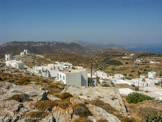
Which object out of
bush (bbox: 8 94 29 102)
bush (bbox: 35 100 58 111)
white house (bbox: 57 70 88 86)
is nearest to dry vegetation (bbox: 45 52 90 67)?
white house (bbox: 57 70 88 86)

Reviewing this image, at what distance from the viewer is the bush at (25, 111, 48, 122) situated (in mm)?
4950

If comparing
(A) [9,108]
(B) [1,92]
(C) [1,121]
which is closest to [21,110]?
(A) [9,108]

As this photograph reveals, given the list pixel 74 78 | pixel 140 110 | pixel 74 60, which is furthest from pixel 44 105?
pixel 74 60

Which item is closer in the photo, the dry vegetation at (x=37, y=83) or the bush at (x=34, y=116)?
the bush at (x=34, y=116)

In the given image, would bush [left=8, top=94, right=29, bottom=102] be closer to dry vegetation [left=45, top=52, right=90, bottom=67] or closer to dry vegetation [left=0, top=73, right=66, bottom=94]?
dry vegetation [left=0, top=73, right=66, bottom=94]

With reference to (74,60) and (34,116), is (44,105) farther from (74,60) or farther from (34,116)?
(74,60)

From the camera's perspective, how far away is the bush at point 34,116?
495 centimetres

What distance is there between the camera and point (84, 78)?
27672 millimetres

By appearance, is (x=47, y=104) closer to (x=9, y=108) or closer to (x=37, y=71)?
(x=9, y=108)

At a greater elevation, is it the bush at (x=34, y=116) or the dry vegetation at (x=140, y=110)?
the bush at (x=34, y=116)

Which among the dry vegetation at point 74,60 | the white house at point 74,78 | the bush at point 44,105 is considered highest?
the bush at point 44,105

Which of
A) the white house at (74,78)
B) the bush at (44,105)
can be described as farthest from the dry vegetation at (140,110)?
the white house at (74,78)

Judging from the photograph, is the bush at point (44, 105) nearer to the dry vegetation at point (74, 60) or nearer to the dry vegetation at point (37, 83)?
the dry vegetation at point (37, 83)

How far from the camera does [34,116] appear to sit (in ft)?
16.7
